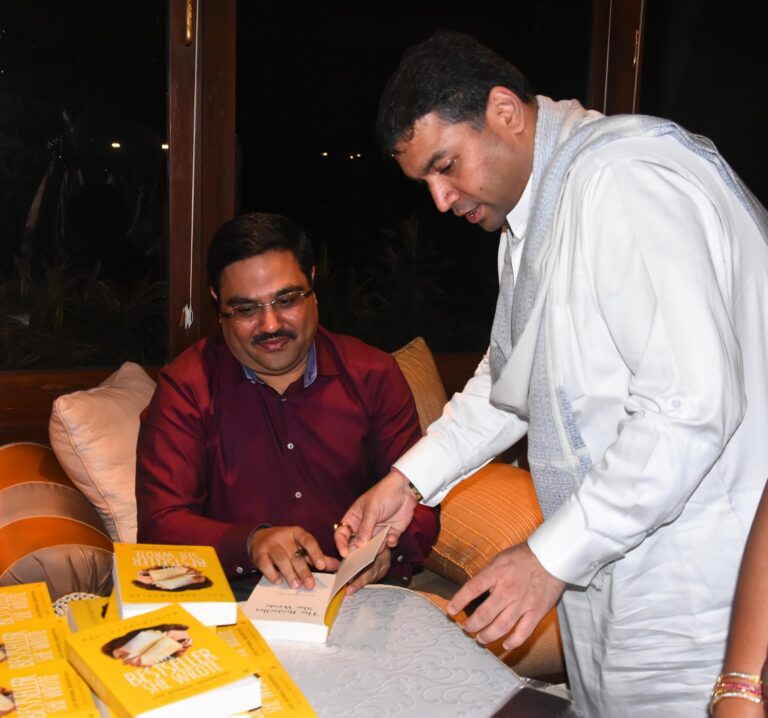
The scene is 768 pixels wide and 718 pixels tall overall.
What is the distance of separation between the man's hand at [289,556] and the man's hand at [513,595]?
454 millimetres

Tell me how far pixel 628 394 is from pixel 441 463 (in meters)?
0.44

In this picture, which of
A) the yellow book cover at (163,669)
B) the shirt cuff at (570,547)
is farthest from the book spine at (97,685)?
the shirt cuff at (570,547)

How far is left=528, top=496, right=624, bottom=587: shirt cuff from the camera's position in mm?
1193

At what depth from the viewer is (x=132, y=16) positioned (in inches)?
114

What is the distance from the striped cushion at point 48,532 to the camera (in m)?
2.02

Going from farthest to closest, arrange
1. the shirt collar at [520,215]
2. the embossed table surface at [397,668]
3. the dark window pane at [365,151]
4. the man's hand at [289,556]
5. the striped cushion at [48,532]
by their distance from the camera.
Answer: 1. the dark window pane at [365,151]
2. the striped cushion at [48,532]
3. the man's hand at [289,556]
4. the shirt collar at [520,215]
5. the embossed table surface at [397,668]

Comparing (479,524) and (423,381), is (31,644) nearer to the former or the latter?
(479,524)

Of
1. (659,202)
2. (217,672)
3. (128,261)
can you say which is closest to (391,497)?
(217,672)

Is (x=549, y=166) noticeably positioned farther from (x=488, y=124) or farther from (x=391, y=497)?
(x=391, y=497)

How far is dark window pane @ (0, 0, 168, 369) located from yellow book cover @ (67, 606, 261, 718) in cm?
189

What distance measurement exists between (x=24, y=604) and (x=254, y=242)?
42.9 inches

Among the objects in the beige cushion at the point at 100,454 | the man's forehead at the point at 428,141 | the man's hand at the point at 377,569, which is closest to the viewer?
the man's forehead at the point at 428,141

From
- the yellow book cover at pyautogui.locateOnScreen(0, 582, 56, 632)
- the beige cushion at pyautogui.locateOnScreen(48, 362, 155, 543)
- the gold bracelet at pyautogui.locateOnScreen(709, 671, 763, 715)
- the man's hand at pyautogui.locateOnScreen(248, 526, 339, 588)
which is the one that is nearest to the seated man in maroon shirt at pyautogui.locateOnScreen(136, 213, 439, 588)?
the beige cushion at pyautogui.locateOnScreen(48, 362, 155, 543)

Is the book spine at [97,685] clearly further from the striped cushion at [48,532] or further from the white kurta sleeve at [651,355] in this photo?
the striped cushion at [48,532]
